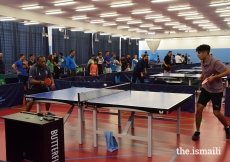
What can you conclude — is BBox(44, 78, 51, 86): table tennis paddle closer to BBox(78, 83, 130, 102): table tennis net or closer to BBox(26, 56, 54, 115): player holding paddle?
BBox(26, 56, 54, 115): player holding paddle

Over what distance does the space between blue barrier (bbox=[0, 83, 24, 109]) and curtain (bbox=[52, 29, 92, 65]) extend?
878 cm

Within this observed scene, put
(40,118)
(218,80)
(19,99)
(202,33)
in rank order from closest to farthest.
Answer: (40,118), (218,80), (19,99), (202,33)

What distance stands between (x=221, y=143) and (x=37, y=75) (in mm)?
4113

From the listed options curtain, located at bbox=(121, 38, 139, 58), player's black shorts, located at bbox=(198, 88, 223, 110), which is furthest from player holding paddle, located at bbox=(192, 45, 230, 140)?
curtain, located at bbox=(121, 38, 139, 58)

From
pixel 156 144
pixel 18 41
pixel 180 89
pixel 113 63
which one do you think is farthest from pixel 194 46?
pixel 156 144

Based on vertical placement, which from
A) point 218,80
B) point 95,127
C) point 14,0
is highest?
point 14,0

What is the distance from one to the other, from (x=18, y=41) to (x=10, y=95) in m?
7.08

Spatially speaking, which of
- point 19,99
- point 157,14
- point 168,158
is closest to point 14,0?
point 19,99

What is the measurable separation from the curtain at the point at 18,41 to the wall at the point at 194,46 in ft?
52.5

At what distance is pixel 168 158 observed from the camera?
12.7 feet

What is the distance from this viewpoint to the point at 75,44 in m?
18.3

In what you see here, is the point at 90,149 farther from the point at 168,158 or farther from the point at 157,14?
the point at 157,14

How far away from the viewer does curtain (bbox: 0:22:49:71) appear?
43.3 ft

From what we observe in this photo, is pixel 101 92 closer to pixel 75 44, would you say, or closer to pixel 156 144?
pixel 156 144
